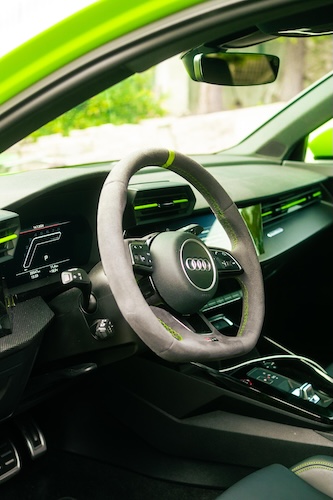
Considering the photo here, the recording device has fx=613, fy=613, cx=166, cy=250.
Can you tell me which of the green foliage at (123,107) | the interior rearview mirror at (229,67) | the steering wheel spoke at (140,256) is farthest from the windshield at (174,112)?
the steering wheel spoke at (140,256)

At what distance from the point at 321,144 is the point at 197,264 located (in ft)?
6.40

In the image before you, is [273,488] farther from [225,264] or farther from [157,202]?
[157,202]

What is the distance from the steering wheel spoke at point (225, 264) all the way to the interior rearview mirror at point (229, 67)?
42 cm

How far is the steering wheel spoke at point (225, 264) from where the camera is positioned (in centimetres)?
155

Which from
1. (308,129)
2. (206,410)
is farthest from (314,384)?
(308,129)

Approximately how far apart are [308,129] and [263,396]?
156 cm

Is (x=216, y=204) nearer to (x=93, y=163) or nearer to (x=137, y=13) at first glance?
(x=137, y=13)

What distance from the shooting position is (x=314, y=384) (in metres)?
2.13

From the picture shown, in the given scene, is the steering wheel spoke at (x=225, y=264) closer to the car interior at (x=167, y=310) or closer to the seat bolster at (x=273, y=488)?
the car interior at (x=167, y=310)

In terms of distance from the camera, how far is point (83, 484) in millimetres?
2291

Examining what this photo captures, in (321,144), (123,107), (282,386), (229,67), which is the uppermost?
(123,107)

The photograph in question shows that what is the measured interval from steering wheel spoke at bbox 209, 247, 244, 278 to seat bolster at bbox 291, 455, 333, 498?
504mm

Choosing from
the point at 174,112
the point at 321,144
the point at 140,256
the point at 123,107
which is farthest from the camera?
the point at 174,112

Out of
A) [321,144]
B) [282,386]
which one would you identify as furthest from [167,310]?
[321,144]
